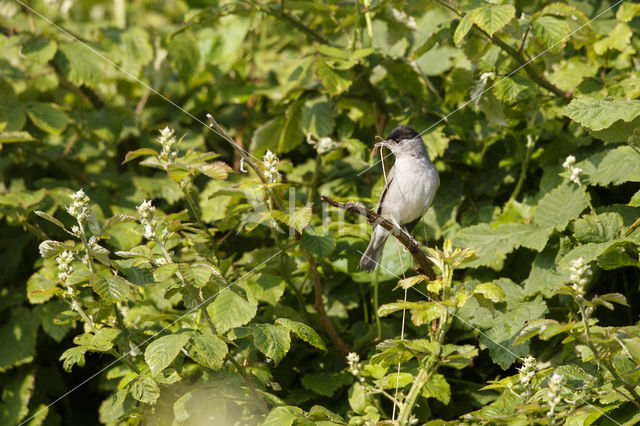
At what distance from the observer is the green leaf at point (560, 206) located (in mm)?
A: 3008

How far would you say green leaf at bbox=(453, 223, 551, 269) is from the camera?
2.98 metres

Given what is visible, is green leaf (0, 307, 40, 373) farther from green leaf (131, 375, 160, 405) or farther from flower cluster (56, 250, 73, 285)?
green leaf (131, 375, 160, 405)

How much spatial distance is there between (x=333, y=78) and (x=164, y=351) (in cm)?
176

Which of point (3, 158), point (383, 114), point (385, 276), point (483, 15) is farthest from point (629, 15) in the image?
point (3, 158)

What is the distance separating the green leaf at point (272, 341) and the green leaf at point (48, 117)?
7.05ft

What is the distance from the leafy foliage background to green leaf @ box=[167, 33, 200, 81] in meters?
0.02

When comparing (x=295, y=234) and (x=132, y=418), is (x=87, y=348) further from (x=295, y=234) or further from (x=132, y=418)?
(x=295, y=234)

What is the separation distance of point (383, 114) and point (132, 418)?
7.44 feet

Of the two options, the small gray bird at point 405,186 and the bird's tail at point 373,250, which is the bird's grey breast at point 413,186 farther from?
the bird's tail at point 373,250

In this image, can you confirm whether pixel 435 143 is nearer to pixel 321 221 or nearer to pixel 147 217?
pixel 321 221

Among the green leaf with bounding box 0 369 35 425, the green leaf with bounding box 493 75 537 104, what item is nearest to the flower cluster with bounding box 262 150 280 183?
the green leaf with bounding box 493 75 537 104

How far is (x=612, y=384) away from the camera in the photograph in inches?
91.9

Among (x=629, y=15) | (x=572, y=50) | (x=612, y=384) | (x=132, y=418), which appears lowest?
(x=132, y=418)

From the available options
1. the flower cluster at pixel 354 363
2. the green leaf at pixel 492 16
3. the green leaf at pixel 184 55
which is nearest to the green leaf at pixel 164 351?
the flower cluster at pixel 354 363
